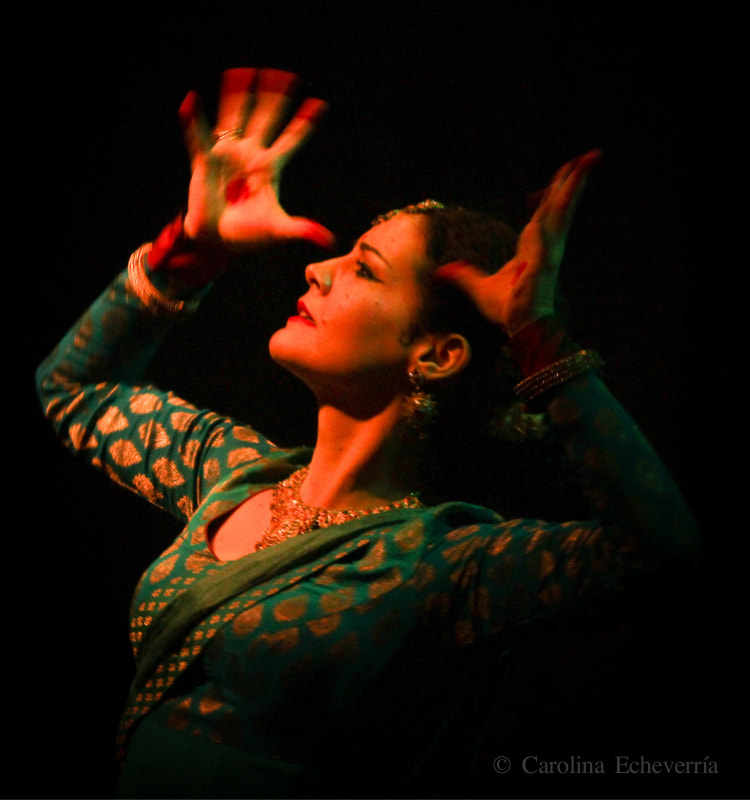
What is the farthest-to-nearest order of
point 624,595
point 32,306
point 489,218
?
1. point 32,306
2. point 489,218
3. point 624,595

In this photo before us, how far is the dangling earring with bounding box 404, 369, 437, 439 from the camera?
3.94ft

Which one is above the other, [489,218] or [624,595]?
[489,218]

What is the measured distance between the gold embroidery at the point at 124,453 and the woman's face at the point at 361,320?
1.14ft

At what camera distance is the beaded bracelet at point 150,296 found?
1.37 m

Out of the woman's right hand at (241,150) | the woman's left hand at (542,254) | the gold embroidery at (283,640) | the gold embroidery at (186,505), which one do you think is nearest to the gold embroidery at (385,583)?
the gold embroidery at (283,640)

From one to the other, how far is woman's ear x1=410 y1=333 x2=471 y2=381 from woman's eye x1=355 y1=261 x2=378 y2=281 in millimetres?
118

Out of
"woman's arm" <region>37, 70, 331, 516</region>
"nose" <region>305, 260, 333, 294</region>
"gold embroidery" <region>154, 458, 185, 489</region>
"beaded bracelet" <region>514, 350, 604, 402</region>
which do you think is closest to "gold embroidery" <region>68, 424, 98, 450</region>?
"woman's arm" <region>37, 70, 331, 516</region>

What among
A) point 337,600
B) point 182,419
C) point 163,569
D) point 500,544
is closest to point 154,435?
point 182,419

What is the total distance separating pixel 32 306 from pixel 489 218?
0.88 metres

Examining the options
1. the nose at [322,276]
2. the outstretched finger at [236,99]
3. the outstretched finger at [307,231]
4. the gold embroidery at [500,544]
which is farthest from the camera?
the outstretched finger at [236,99]

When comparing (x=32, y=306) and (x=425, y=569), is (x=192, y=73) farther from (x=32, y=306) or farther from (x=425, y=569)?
(x=425, y=569)

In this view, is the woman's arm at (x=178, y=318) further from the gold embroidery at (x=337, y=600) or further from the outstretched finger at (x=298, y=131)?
the gold embroidery at (x=337, y=600)

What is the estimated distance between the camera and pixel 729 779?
1.04 m

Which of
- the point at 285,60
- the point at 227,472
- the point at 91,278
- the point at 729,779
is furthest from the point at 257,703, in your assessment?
the point at 285,60
